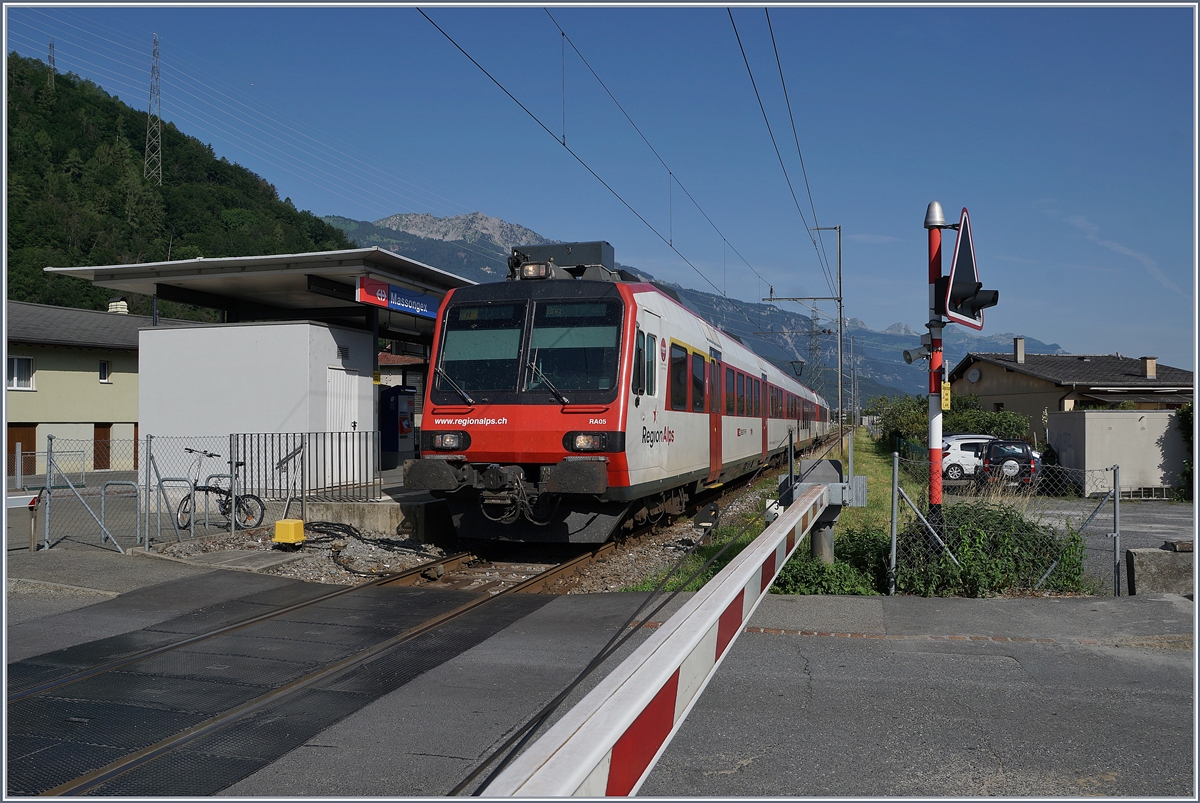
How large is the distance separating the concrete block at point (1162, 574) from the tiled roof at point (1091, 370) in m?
29.0

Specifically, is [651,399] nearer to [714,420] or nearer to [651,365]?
[651,365]

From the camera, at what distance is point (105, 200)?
228ft

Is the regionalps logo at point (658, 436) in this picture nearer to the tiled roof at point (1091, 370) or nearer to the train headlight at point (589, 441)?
the train headlight at point (589, 441)

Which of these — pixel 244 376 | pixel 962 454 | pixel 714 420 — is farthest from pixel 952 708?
pixel 962 454

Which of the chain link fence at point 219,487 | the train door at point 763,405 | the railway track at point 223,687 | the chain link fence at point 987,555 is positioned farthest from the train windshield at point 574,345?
the train door at point 763,405

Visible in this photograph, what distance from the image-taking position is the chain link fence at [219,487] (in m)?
12.8

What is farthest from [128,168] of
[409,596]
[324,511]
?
[409,596]

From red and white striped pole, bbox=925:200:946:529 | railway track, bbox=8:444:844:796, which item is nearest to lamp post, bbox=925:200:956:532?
red and white striped pole, bbox=925:200:946:529

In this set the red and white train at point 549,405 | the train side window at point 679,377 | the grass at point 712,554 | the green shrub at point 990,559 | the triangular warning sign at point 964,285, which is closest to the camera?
the triangular warning sign at point 964,285

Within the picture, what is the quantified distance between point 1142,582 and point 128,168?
83393 mm

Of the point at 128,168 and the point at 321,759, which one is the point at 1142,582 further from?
the point at 128,168

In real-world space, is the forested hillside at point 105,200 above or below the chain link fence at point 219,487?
above

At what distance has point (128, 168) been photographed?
74375 mm

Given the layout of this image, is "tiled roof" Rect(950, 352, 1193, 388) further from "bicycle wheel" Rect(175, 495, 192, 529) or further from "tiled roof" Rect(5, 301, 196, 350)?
"tiled roof" Rect(5, 301, 196, 350)
